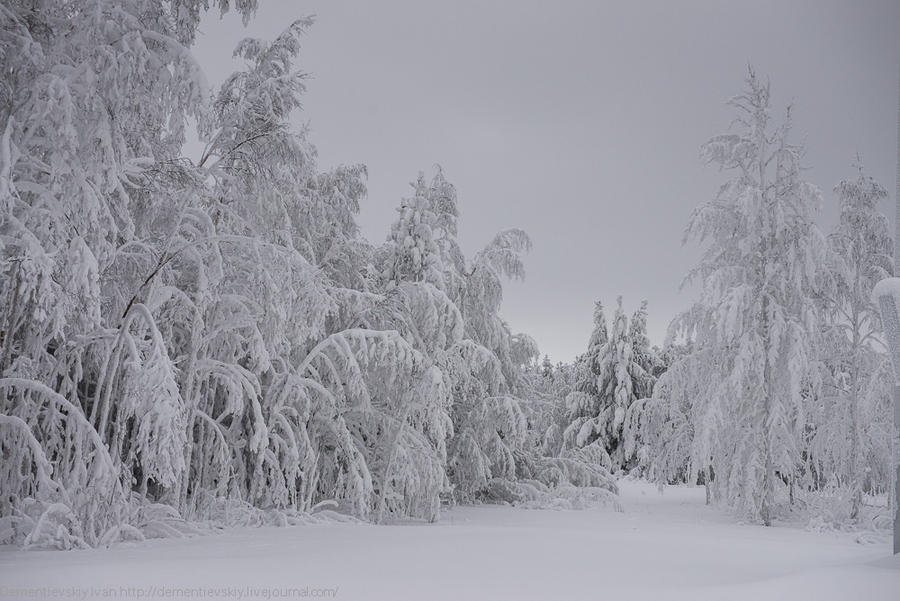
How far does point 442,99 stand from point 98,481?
13.1 m

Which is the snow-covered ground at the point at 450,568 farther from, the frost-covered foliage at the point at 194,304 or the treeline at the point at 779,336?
the treeline at the point at 779,336

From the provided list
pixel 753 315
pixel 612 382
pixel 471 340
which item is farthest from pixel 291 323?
pixel 612 382

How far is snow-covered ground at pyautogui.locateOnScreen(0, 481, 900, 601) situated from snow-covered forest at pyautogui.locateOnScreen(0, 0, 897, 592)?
128 centimetres

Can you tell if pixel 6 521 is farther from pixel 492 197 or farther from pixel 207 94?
pixel 492 197

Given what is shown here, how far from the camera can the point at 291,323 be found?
9.71 m

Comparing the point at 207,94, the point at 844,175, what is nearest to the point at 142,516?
the point at 207,94

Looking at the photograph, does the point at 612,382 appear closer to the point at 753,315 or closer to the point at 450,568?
the point at 753,315

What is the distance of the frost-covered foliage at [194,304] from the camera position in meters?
6.23

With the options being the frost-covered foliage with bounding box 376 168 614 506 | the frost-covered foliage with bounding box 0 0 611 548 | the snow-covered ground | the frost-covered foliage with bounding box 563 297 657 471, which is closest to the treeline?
the frost-covered foliage with bounding box 376 168 614 506

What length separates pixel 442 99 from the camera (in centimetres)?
1744

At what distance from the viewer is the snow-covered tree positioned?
526 inches

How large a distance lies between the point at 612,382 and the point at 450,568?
87.5ft

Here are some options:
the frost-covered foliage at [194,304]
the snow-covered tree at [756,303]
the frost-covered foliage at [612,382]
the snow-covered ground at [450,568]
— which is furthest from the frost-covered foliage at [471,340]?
the frost-covered foliage at [612,382]

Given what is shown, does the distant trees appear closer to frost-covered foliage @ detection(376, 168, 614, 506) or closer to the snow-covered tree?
the snow-covered tree
